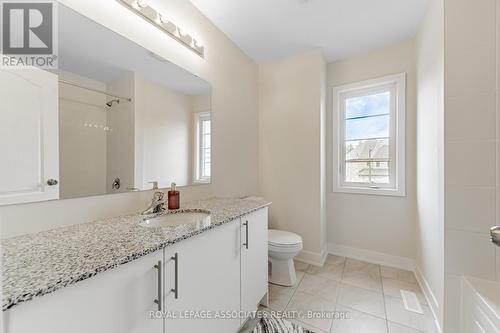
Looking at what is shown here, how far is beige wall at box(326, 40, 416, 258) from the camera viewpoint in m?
2.15

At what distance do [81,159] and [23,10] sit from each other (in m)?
0.66

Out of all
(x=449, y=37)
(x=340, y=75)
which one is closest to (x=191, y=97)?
(x=449, y=37)

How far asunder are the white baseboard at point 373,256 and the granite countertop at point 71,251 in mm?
2083

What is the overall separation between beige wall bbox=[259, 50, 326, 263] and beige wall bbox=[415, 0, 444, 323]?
0.88m

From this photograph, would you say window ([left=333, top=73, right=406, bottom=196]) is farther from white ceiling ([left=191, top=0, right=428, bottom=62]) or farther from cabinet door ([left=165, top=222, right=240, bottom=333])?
cabinet door ([left=165, top=222, right=240, bottom=333])

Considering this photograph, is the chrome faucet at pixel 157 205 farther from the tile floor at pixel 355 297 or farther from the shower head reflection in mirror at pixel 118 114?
the tile floor at pixel 355 297

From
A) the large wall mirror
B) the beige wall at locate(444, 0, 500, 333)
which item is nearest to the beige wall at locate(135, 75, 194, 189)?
the large wall mirror

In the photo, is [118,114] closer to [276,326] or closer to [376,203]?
[276,326]

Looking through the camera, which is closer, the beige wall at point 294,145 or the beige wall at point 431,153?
the beige wall at point 431,153

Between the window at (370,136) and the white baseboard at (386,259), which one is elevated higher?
the window at (370,136)

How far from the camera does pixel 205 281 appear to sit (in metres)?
0.99

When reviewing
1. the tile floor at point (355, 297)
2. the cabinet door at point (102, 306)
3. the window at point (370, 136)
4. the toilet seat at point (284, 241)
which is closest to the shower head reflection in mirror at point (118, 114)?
the cabinet door at point (102, 306)

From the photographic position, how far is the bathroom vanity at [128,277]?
1.63 ft

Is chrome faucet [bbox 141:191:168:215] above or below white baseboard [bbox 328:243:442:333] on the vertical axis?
above
